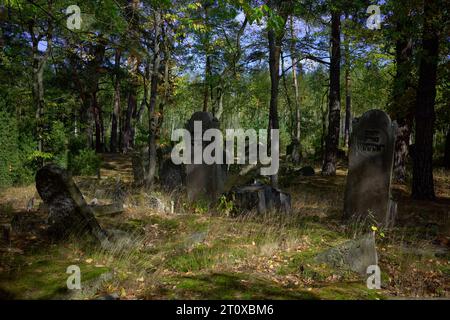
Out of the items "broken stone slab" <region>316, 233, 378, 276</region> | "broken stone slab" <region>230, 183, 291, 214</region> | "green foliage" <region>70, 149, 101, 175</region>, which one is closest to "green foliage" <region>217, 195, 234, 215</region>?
"broken stone slab" <region>230, 183, 291, 214</region>

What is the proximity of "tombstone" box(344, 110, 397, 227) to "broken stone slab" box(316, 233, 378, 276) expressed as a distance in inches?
105

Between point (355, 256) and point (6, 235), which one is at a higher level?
point (6, 235)

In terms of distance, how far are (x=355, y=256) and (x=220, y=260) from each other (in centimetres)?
202

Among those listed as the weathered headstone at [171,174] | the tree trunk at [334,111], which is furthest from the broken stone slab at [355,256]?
the tree trunk at [334,111]

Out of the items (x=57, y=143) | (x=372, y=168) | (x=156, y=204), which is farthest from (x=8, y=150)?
(x=372, y=168)

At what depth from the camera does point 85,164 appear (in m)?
17.1

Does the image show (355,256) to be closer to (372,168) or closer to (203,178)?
(372,168)

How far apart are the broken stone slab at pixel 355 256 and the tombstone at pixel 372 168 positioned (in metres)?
2.67

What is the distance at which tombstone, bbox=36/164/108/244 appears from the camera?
5.75 metres

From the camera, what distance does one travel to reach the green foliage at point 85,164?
17.1 metres

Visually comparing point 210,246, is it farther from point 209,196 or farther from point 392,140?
point 392,140

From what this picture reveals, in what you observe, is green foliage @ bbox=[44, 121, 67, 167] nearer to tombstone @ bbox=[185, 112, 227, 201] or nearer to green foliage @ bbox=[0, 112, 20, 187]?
green foliage @ bbox=[0, 112, 20, 187]

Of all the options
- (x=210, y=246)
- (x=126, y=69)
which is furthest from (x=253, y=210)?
(x=126, y=69)

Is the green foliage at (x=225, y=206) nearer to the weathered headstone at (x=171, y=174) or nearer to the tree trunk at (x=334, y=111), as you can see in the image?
the weathered headstone at (x=171, y=174)
